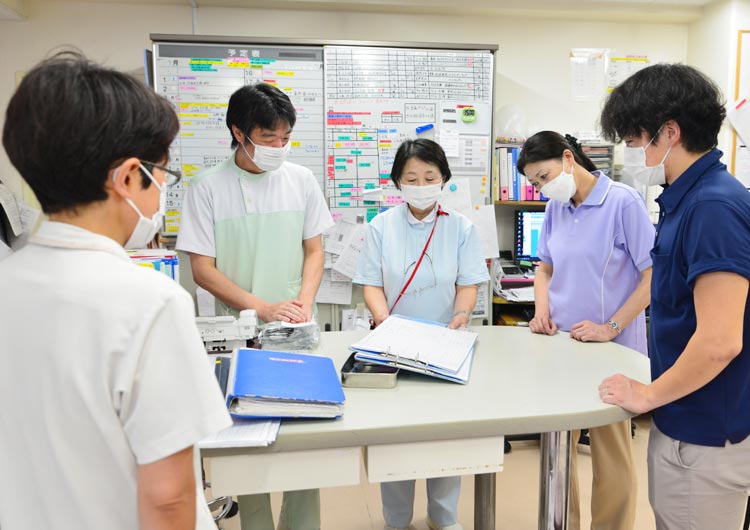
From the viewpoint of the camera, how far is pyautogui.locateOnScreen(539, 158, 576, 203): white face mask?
179 centimetres

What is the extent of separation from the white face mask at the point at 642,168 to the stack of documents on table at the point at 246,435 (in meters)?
0.97

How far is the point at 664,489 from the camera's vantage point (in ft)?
3.91

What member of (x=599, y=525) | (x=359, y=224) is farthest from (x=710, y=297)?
(x=359, y=224)

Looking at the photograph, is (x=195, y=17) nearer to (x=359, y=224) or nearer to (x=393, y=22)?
(x=393, y=22)

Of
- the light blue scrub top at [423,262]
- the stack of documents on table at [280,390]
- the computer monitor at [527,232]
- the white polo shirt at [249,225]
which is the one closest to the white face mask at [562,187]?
the light blue scrub top at [423,262]

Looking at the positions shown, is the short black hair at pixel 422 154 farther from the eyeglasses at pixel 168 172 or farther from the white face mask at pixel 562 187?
the eyeglasses at pixel 168 172

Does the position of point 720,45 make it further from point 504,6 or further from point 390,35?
point 390,35

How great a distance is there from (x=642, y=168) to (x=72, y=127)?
1.15 meters

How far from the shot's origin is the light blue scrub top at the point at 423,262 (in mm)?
1921

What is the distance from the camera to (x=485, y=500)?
65.4 inches

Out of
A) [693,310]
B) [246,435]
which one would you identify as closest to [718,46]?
[693,310]

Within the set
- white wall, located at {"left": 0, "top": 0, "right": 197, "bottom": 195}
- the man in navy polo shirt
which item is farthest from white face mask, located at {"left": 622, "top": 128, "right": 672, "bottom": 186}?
white wall, located at {"left": 0, "top": 0, "right": 197, "bottom": 195}

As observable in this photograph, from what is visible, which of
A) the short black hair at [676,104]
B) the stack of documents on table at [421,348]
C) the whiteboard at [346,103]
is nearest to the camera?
the short black hair at [676,104]

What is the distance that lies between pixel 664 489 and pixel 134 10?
11.4ft
